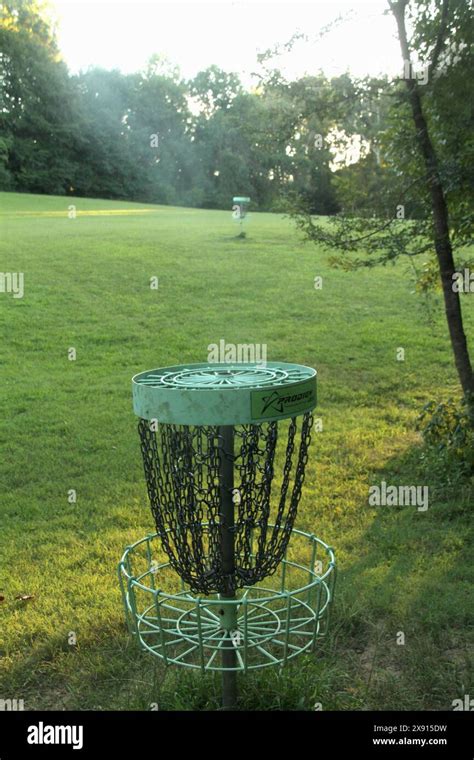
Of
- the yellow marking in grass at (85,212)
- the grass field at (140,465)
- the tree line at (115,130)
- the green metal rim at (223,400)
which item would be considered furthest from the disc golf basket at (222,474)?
the yellow marking in grass at (85,212)

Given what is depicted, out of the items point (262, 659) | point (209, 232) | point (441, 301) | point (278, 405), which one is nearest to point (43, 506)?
point (262, 659)

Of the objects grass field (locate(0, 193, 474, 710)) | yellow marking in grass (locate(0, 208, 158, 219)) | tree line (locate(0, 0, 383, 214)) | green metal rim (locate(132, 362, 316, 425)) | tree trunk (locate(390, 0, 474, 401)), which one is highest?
tree line (locate(0, 0, 383, 214))

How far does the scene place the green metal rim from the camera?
80.7 inches

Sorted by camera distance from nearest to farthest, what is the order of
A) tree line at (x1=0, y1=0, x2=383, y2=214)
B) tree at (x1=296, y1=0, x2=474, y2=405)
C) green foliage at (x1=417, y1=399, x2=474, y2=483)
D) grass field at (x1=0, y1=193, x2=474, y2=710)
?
grass field at (x1=0, y1=193, x2=474, y2=710) < tree at (x1=296, y1=0, x2=474, y2=405) < green foliage at (x1=417, y1=399, x2=474, y2=483) < tree line at (x1=0, y1=0, x2=383, y2=214)

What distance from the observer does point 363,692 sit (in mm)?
2830

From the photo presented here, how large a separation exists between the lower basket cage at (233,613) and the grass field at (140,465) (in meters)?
0.15

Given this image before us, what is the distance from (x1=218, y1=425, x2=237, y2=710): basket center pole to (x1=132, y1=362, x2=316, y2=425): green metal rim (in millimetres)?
166

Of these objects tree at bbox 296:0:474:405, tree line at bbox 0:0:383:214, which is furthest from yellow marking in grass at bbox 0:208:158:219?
tree at bbox 296:0:474:405

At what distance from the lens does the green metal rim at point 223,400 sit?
2049 mm

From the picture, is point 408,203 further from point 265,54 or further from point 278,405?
point 278,405

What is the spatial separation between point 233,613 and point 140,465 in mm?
3124

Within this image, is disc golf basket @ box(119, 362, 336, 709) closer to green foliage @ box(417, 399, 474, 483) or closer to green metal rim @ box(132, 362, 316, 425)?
green metal rim @ box(132, 362, 316, 425)

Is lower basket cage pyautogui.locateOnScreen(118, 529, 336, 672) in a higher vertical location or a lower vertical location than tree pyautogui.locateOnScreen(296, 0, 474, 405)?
lower

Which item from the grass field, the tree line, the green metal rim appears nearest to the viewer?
the green metal rim
